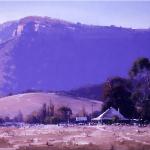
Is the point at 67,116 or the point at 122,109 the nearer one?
the point at 122,109

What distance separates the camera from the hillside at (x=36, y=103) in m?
173

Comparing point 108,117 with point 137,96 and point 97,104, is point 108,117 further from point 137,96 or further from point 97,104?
point 97,104

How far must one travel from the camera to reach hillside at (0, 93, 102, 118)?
172750 mm

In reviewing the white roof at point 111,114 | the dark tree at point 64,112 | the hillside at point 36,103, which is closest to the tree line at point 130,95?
the white roof at point 111,114

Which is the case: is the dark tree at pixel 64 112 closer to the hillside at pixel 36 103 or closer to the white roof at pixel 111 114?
the white roof at pixel 111 114

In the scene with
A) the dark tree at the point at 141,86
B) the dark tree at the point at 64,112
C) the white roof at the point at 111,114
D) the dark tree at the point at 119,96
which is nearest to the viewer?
the dark tree at the point at 141,86

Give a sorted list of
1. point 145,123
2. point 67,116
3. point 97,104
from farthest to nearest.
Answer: point 97,104
point 67,116
point 145,123

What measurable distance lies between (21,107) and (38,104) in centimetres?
638

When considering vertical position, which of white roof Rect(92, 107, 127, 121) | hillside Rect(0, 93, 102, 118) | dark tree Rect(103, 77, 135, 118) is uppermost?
hillside Rect(0, 93, 102, 118)

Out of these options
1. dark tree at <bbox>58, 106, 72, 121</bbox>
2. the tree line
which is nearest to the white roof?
the tree line

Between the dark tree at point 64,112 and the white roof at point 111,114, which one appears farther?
the dark tree at point 64,112

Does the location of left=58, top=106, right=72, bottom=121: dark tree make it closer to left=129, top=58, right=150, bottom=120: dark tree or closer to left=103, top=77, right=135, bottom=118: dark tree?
left=129, top=58, right=150, bottom=120: dark tree

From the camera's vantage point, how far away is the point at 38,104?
176m

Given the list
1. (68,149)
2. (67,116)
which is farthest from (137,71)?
(68,149)
